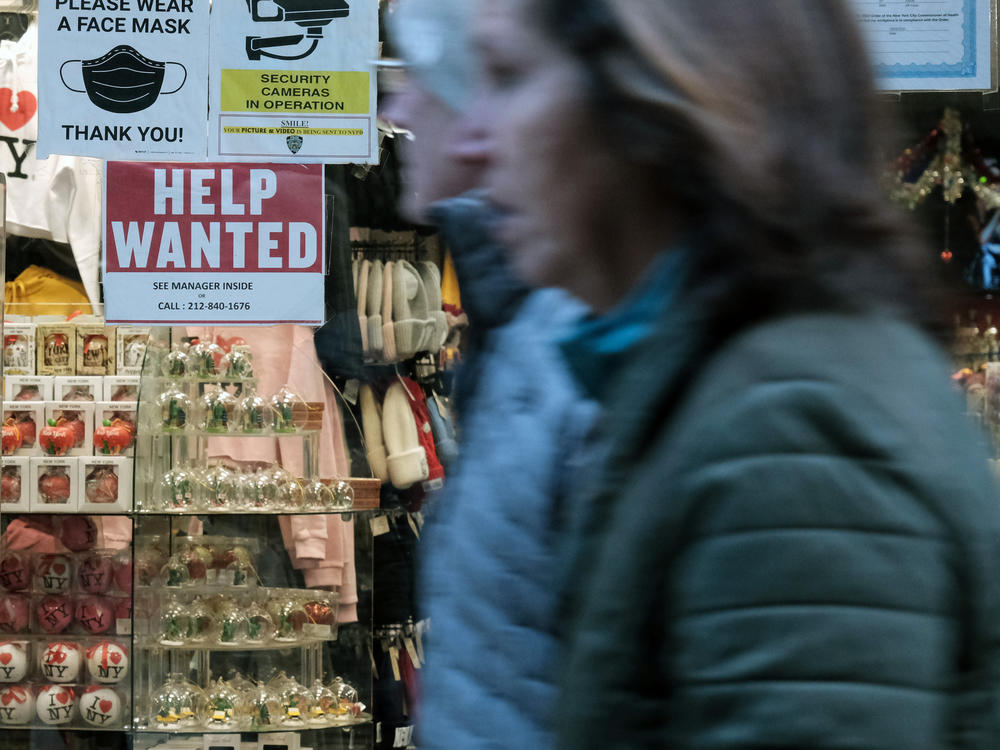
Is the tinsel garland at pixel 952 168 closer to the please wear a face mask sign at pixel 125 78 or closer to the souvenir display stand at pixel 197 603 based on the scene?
the souvenir display stand at pixel 197 603

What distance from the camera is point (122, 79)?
145 inches

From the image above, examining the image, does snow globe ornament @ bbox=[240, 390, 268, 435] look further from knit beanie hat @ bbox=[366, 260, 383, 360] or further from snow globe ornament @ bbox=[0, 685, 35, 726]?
snow globe ornament @ bbox=[0, 685, 35, 726]

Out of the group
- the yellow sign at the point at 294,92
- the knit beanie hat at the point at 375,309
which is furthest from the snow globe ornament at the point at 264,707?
the yellow sign at the point at 294,92

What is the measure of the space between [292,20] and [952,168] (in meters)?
1.97

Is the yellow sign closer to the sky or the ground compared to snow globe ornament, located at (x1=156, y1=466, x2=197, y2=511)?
closer to the sky

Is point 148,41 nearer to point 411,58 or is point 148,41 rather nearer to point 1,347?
point 1,347

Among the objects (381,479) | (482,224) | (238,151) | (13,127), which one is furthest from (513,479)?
(13,127)

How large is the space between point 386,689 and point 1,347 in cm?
151

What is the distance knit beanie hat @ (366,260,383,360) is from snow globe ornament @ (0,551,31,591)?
4.04 ft

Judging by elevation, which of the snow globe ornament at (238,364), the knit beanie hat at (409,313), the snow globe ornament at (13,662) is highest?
the knit beanie hat at (409,313)

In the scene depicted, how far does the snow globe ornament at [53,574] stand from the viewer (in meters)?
3.96

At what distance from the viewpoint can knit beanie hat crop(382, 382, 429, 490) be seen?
4.33m

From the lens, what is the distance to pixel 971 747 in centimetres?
63

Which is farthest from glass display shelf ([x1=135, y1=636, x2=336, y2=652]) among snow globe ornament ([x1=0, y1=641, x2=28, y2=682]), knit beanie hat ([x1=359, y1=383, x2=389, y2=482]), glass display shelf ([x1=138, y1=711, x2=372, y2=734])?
knit beanie hat ([x1=359, y1=383, x2=389, y2=482])
